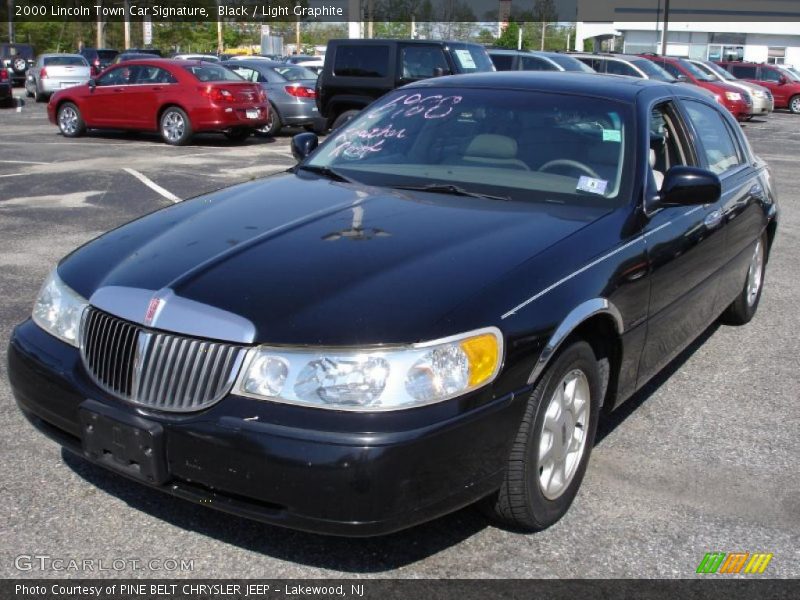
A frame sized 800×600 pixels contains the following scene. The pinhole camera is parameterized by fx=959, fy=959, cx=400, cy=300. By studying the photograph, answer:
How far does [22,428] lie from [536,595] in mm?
2460

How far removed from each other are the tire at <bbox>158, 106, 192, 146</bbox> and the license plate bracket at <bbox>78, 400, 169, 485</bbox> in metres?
14.1

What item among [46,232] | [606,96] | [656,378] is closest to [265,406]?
[606,96]

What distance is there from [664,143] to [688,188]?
2.12 feet

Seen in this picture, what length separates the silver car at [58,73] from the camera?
1107 inches

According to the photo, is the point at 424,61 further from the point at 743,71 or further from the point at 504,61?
the point at 743,71

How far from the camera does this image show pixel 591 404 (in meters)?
3.71

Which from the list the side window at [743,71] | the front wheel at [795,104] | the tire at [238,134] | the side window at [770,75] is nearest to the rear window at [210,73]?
the tire at [238,134]

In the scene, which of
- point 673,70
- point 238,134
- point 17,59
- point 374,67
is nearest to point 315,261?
point 374,67

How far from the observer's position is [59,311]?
3.52 m

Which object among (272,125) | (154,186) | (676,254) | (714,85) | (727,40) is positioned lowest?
(154,186)

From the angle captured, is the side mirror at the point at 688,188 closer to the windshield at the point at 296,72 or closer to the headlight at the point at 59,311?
the headlight at the point at 59,311

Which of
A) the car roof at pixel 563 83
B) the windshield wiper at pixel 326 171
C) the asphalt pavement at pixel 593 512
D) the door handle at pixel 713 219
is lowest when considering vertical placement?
the asphalt pavement at pixel 593 512

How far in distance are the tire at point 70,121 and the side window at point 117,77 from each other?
826 mm

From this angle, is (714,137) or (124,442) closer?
(124,442)
